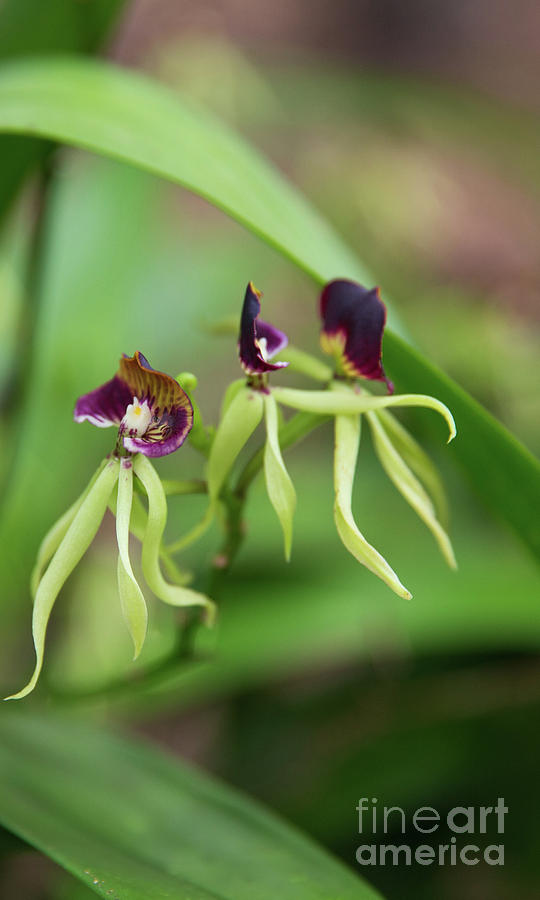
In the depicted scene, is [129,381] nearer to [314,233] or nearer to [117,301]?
[314,233]

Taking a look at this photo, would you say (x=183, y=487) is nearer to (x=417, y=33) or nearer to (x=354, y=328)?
(x=354, y=328)

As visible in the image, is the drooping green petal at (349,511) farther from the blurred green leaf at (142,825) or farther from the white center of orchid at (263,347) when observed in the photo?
the blurred green leaf at (142,825)

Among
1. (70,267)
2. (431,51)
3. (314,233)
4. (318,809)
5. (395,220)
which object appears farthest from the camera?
(431,51)

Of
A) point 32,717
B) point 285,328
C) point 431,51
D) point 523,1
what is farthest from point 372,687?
point 523,1

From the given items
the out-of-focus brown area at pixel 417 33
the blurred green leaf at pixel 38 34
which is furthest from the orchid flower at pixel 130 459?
the out-of-focus brown area at pixel 417 33

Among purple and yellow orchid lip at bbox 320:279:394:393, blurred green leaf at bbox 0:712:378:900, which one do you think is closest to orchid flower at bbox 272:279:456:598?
purple and yellow orchid lip at bbox 320:279:394:393

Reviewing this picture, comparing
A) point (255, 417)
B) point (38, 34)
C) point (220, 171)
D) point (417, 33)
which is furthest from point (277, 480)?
point (417, 33)

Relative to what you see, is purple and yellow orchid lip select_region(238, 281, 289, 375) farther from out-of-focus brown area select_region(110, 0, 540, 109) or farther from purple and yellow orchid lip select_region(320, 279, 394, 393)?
out-of-focus brown area select_region(110, 0, 540, 109)
